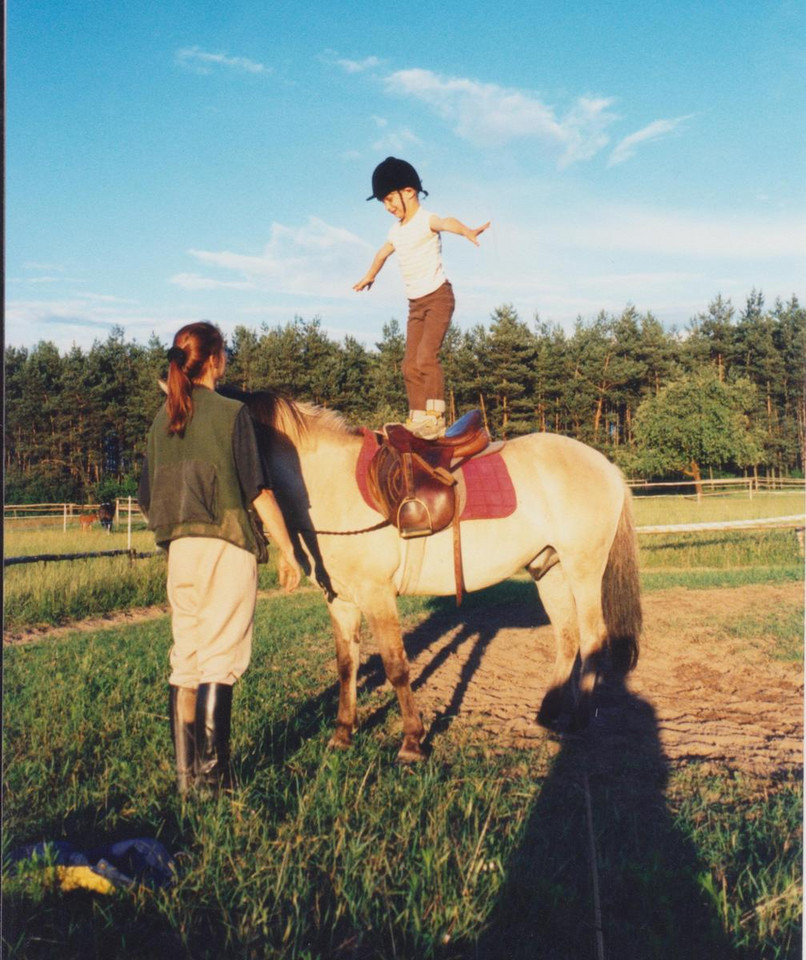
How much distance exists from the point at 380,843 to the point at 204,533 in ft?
5.04

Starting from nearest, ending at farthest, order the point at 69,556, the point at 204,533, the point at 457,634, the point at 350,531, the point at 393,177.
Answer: the point at 204,533 < the point at 350,531 < the point at 393,177 < the point at 457,634 < the point at 69,556

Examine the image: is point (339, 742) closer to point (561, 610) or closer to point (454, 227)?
point (561, 610)

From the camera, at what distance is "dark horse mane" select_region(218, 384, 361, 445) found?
13.1 ft

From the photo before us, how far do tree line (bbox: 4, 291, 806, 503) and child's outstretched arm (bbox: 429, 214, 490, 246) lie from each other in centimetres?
706

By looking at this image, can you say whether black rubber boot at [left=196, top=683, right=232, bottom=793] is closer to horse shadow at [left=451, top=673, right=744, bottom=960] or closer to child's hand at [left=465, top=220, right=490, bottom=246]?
horse shadow at [left=451, top=673, right=744, bottom=960]

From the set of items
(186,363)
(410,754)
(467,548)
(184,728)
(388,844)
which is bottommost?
(410,754)

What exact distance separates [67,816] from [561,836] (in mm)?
2209

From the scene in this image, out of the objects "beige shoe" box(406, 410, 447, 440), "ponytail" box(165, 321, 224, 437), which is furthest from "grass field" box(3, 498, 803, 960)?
"beige shoe" box(406, 410, 447, 440)

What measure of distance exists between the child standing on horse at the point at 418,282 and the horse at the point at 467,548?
535 millimetres

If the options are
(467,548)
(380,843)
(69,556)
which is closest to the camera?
(380,843)

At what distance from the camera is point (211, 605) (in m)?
3.07

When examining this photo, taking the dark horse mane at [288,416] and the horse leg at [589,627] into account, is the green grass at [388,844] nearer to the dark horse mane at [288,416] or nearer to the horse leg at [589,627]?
the horse leg at [589,627]

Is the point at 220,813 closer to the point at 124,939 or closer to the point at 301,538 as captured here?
the point at 124,939

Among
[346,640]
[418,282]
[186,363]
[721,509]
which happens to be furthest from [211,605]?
[721,509]
